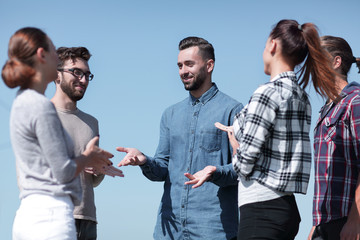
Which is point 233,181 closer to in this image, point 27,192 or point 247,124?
point 247,124

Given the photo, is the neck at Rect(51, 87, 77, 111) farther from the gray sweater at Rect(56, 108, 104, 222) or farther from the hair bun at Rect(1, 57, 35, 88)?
the hair bun at Rect(1, 57, 35, 88)

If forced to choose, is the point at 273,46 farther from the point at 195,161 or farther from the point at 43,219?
the point at 43,219

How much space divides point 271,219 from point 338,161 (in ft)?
3.42

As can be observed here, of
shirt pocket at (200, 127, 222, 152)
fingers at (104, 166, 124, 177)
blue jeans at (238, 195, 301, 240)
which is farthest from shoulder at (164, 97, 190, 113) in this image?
blue jeans at (238, 195, 301, 240)

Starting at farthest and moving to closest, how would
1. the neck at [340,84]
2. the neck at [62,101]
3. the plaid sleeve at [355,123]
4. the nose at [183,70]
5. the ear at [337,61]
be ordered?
1. the nose at [183,70]
2. the neck at [62,101]
3. the ear at [337,61]
4. the neck at [340,84]
5. the plaid sleeve at [355,123]

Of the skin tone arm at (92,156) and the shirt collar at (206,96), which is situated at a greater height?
the shirt collar at (206,96)

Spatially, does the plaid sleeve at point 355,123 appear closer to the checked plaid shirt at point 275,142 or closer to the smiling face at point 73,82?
the checked plaid shirt at point 275,142

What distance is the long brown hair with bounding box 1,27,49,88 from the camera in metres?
3.28

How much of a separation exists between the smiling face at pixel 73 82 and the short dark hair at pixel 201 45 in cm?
120

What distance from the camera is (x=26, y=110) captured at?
315 cm

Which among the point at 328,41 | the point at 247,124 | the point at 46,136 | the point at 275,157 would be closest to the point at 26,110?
the point at 46,136

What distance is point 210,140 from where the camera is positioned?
5.10m

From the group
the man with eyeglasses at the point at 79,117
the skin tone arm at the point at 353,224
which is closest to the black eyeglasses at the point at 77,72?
the man with eyeglasses at the point at 79,117

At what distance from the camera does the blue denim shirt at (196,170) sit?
489cm
